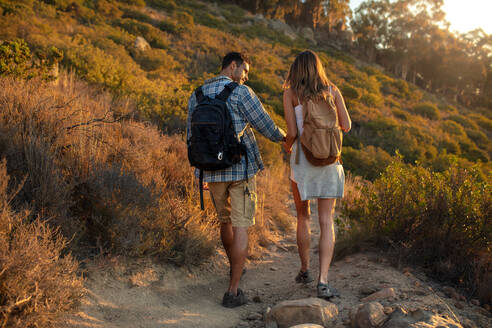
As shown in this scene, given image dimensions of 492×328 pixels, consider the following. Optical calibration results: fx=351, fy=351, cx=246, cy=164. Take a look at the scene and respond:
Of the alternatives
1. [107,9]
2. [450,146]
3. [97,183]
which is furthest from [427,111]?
[97,183]

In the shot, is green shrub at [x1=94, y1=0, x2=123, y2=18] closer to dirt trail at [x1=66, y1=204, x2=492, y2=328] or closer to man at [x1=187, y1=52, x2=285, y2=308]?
man at [x1=187, y1=52, x2=285, y2=308]

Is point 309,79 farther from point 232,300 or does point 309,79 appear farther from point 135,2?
point 135,2

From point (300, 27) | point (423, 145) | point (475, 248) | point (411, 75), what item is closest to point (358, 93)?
point (423, 145)

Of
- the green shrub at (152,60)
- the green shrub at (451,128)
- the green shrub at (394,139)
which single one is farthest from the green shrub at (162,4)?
the green shrub at (451,128)

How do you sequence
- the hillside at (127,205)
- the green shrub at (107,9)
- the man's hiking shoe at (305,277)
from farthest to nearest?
the green shrub at (107,9)
the man's hiking shoe at (305,277)
the hillside at (127,205)

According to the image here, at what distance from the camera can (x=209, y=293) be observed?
11.4ft

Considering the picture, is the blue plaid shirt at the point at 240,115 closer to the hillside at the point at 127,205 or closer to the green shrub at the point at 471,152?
the hillside at the point at 127,205

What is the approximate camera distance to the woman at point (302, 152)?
2979 millimetres

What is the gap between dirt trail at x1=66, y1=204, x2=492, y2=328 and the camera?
271 cm

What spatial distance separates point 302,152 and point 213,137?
833mm

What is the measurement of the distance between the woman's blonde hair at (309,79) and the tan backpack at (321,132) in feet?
0.22

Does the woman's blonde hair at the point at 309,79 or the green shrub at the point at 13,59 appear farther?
the green shrub at the point at 13,59

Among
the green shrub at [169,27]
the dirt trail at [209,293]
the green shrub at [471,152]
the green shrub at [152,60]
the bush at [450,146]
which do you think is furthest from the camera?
the green shrub at [169,27]

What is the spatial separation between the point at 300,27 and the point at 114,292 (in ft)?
147
